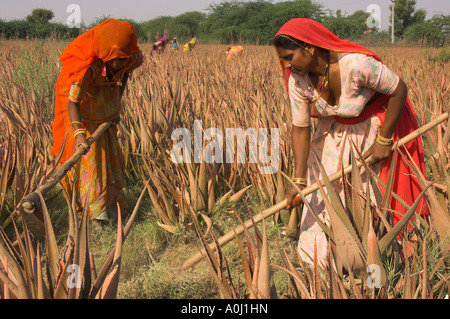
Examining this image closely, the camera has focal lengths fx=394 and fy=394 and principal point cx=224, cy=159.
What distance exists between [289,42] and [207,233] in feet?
2.92

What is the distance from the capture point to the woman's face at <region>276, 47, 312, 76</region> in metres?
1.34

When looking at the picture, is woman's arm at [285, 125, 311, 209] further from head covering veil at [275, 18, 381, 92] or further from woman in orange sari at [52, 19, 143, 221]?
woman in orange sari at [52, 19, 143, 221]

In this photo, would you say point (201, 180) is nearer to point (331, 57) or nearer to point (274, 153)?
point (274, 153)

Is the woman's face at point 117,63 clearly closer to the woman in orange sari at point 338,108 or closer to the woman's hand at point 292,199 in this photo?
the woman in orange sari at point 338,108

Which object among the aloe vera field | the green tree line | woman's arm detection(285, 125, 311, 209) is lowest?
the aloe vera field

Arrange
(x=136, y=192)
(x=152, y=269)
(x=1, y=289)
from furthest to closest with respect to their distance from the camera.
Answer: (x=136, y=192)
(x=152, y=269)
(x=1, y=289)

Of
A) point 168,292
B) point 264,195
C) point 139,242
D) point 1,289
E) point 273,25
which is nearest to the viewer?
point 1,289

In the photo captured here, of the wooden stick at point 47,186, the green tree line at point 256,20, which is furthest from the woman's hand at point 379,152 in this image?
the green tree line at point 256,20

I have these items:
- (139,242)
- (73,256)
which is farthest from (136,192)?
(73,256)

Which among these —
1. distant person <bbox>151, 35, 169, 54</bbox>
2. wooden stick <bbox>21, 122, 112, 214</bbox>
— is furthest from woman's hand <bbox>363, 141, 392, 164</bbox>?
distant person <bbox>151, 35, 169, 54</bbox>

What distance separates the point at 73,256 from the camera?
0.95m

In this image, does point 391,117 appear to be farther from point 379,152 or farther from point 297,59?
point 297,59

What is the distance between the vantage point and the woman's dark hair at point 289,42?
1.31 m
